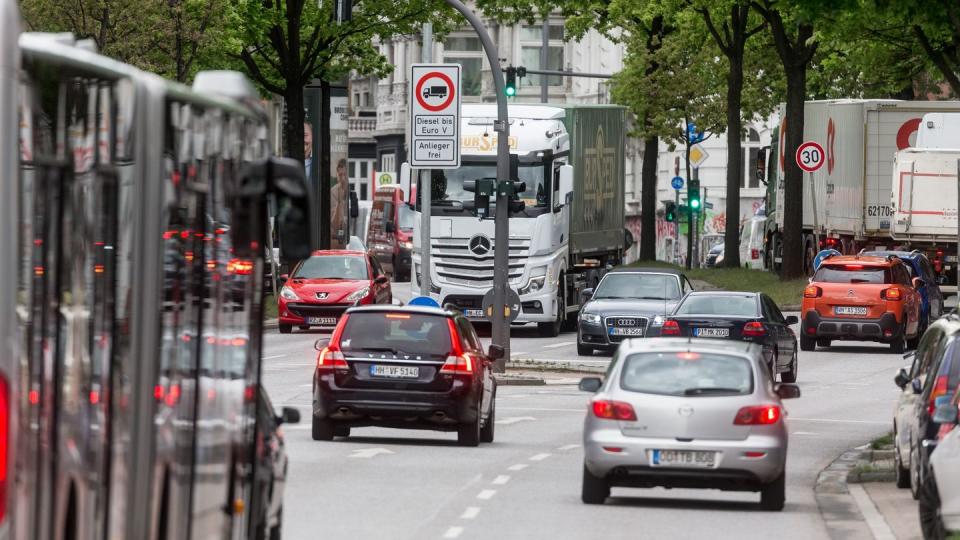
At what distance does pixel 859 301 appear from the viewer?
38.5 metres

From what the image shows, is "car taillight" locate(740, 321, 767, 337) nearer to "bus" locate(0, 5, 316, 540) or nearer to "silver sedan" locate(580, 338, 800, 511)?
"silver sedan" locate(580, 338, 800, 511)

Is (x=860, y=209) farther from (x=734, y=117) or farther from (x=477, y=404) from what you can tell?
(x=477, y=404)

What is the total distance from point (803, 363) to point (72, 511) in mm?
30018

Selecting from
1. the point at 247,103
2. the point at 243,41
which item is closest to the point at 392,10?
the point at 243,41

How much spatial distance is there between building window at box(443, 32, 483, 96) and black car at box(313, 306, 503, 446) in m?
88.6

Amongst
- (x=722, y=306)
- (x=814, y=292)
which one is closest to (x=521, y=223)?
(x=814, y=292)

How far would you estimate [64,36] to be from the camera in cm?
826

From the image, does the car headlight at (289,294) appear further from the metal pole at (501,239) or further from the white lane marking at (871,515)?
the white lane marking at (871,515)

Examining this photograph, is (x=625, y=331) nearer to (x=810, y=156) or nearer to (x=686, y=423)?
(x=810, y=156)

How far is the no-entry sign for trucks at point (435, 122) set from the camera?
33.5m

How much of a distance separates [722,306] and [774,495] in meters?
15.3

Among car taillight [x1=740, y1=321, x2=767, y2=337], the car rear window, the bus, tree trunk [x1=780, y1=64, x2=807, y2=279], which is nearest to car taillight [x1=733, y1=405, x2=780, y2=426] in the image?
the car rear window

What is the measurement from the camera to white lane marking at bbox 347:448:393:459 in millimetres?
21531

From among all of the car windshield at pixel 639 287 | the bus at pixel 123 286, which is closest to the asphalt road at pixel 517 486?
the bus at pixel 123 286
